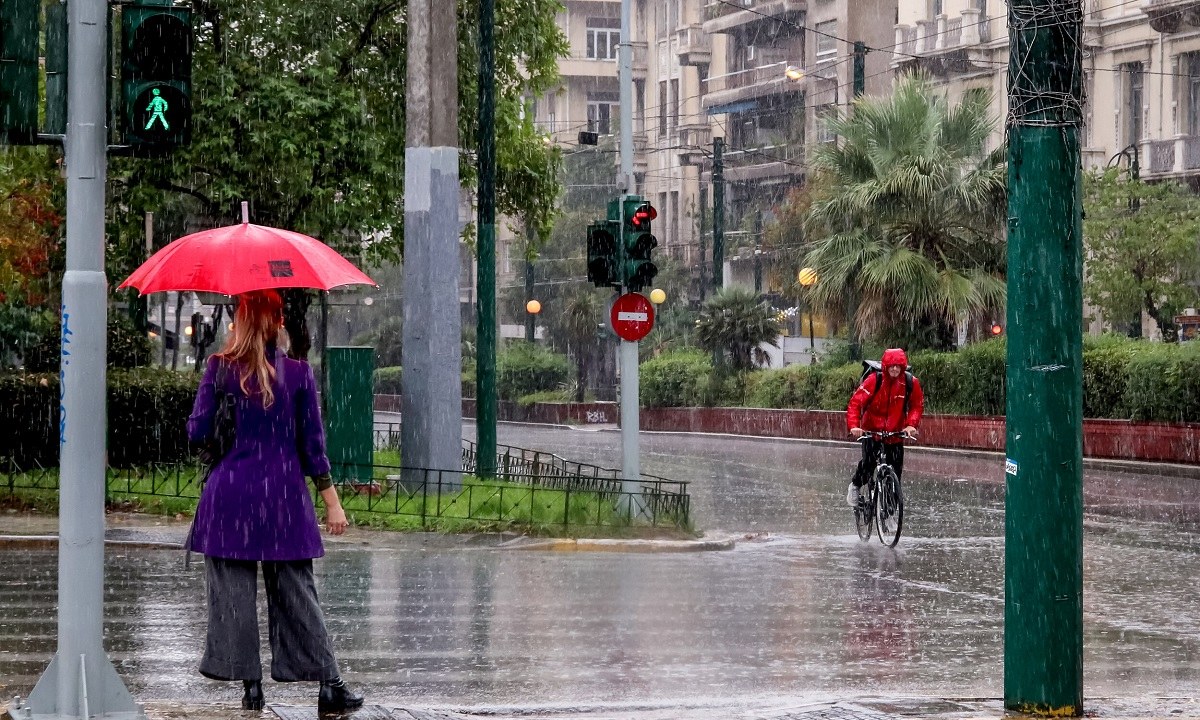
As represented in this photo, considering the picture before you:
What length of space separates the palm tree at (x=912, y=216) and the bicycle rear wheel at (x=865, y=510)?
18473mm

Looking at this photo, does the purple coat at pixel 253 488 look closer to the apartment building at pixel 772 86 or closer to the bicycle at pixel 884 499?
the bicycle at pixel 884 499

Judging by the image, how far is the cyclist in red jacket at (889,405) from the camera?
17.6m

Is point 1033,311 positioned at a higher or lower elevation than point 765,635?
higher

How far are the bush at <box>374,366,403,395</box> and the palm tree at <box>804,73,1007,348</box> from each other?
109ft

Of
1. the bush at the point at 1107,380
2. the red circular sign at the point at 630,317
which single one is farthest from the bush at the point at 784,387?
the red circular sign at the point at 630,317

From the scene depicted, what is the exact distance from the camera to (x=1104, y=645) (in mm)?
11289

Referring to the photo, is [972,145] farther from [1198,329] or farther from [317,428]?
[317,428]

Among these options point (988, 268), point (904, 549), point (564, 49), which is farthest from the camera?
point (988, 268)

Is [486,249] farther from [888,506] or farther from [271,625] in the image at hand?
[271,625]

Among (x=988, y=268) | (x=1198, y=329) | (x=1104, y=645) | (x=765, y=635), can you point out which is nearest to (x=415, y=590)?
(x=765, y=635)

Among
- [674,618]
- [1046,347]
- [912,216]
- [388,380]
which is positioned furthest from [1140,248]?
[388,380]

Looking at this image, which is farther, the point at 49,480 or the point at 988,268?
the point at 988,268

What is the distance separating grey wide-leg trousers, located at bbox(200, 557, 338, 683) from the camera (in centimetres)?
754

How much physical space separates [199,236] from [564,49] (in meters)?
21.3
